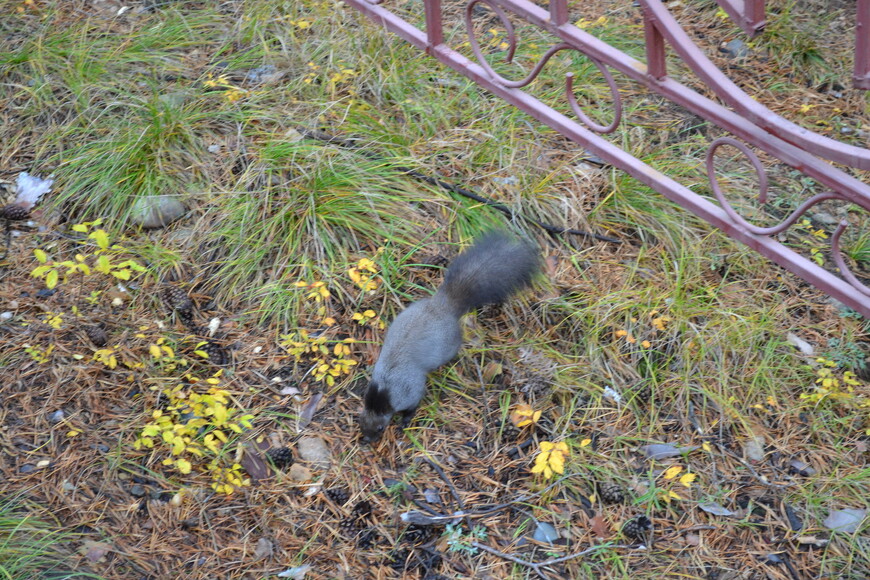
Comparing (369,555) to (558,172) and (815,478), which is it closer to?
(815,478)

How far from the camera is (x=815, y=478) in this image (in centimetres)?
255

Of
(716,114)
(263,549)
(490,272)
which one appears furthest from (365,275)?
(716,114)

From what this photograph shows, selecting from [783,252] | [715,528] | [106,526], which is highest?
[783,252]

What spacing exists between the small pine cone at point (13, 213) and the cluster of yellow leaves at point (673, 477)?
257 cm

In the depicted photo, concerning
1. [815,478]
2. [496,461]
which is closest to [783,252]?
[815,478]

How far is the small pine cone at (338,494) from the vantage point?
256 centimetres

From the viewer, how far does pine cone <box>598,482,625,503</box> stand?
8.25ft

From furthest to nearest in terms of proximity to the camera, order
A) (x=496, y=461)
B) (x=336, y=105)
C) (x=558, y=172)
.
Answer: (x=336, y=105) < (x=558, y=172) < (x=496, y=461)

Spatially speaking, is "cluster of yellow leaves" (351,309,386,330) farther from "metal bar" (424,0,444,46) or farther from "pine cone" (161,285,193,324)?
"metal bar" (424,0,444,46)

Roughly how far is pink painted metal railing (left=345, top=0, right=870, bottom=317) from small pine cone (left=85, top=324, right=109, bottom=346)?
1.62 m

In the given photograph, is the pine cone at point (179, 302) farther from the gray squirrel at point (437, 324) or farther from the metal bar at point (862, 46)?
the metal bar at point (862, 46)

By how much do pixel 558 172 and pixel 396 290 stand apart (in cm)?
84

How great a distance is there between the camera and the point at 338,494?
257 cm

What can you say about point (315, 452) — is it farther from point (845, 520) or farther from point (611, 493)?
point (845, 520)
